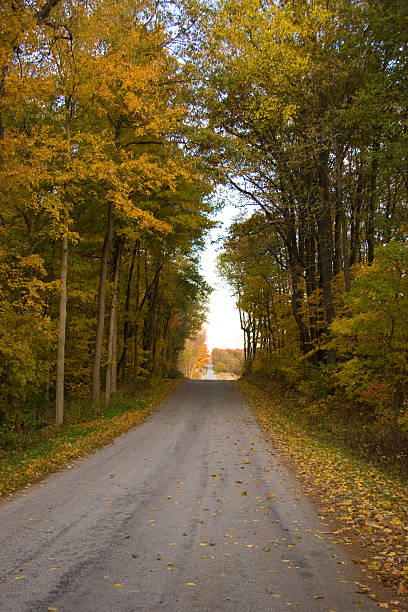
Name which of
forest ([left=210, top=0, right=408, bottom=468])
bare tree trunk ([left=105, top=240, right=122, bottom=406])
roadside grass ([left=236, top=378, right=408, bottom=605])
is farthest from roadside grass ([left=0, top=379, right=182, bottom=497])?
forest ([left=210, top=0, right=408, bottom=468])

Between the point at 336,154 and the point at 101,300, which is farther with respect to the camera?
the point at 101,300

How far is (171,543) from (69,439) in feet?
23.3

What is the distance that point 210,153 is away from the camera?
1555cm

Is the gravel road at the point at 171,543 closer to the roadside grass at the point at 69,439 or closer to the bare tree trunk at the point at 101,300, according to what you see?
the roadside grass at the point at 69,439

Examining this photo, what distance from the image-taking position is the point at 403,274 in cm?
1025

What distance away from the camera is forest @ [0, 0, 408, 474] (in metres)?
10.8

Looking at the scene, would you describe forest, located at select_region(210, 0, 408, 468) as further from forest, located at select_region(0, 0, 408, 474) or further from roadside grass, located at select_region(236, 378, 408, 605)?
roadside grass, located at select_region(236, 378, 408, 605)

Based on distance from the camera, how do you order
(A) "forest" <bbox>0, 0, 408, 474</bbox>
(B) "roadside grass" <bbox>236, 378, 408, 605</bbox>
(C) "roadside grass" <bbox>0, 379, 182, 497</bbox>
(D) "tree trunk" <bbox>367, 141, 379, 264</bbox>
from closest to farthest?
(B) "roadside grass" <bbox>236, 378, 408, 605</bbox> → (C) "roadside grass" <bbox>0, 379, 182, 497</bbox> → (A) "forest" <bbox>0, 0, 408, 474</bbox> → (D) "tree trunk" <bbox>367, 141, 379, 264</bbox>

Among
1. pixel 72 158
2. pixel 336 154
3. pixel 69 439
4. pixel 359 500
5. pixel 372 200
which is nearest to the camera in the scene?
pixel 359 500

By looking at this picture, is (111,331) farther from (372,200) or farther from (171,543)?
(171,543)

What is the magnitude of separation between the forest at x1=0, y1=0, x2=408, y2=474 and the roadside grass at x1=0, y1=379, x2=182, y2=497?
112cm

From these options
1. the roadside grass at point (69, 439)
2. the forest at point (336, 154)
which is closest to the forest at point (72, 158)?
the roadside grass at point (69, 439)

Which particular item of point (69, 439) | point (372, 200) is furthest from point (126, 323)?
point (372, 200)

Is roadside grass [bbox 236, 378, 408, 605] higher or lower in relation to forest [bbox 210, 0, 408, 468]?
lower
